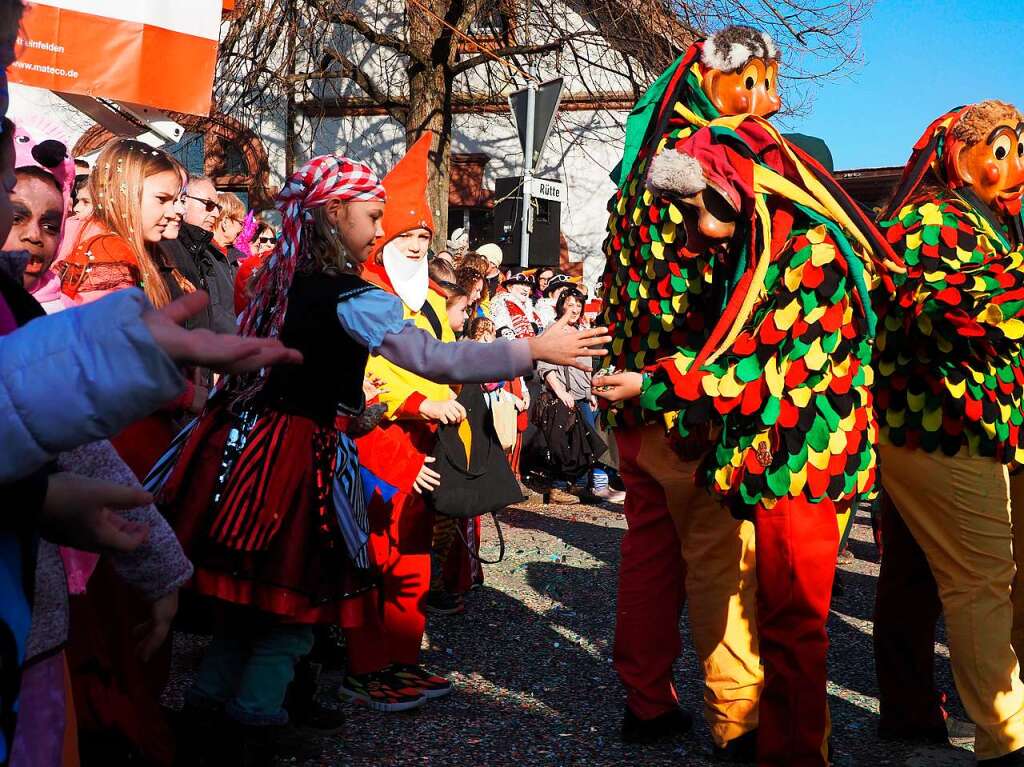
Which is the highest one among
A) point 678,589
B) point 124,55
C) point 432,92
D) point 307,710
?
point 432,92

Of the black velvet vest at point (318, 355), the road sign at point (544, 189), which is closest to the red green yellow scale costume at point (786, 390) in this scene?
the black velvet vest at point (318, 355)

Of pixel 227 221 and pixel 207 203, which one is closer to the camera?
pixel 207 203

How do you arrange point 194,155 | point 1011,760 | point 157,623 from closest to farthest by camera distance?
point 157,623 < point 1011,760 < point 194,155

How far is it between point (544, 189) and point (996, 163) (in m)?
5.76

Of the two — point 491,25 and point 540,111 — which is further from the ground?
point 491,25

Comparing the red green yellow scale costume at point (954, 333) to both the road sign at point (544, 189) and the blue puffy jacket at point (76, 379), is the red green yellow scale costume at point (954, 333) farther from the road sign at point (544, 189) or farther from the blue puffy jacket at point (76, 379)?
the road sign at point (544, 189)

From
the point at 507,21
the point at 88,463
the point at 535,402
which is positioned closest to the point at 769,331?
the point at 88,463

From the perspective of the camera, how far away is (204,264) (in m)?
4.83

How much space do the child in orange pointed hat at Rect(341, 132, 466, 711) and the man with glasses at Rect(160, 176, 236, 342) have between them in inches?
29.7

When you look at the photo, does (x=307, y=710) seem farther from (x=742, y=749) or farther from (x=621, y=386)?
(x=621, y=386)

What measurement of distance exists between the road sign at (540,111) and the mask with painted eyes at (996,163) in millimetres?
5203

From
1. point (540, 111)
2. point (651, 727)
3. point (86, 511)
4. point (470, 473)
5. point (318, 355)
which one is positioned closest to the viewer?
point (86, 511)

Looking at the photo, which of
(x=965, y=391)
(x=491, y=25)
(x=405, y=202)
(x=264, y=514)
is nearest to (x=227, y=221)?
(x=405, y=202)

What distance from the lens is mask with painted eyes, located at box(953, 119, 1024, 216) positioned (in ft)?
10.9
